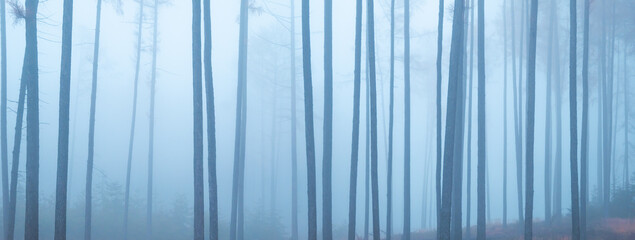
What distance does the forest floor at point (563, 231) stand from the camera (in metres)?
19.2

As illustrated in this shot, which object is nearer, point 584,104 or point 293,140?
point 584,104

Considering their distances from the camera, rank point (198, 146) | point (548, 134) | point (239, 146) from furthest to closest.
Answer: point (548, 134)
point (239, 146)
point (198, 146)

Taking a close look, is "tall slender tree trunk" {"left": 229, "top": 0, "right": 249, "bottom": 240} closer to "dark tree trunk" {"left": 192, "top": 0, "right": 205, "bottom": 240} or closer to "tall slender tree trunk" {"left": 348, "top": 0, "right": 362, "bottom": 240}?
"tall slender tree trunk" {"left": 348, "top": 0, "right": 362, "bottom": 240}

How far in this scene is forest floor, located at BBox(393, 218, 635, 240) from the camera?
63.1ft

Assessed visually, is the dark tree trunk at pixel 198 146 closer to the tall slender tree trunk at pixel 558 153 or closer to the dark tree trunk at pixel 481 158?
the dark tree trunk at pixel 481 158

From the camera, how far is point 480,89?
53.8 feet

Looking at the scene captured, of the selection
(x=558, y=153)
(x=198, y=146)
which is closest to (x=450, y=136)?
(x=198, y=146)

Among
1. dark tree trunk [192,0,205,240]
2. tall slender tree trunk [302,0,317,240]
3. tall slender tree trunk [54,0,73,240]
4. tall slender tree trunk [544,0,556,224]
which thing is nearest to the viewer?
tall slender tree trunk [54,0,73,240]

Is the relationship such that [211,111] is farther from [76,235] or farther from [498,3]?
[498,3]

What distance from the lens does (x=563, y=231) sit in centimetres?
2080

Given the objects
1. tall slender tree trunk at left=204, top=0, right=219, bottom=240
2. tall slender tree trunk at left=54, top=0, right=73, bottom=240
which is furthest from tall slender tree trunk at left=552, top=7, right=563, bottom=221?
tall slender tree trunk at left=54, top=0, right=73, bottom=240

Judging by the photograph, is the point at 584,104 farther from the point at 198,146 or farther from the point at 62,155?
the point at 62,155

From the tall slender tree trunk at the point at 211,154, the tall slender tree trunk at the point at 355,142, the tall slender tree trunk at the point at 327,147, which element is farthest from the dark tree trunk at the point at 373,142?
the tall slender tree trunk at the point at 211,154

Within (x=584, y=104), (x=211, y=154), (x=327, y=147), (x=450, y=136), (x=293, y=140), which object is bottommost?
(x=211, y=154)
